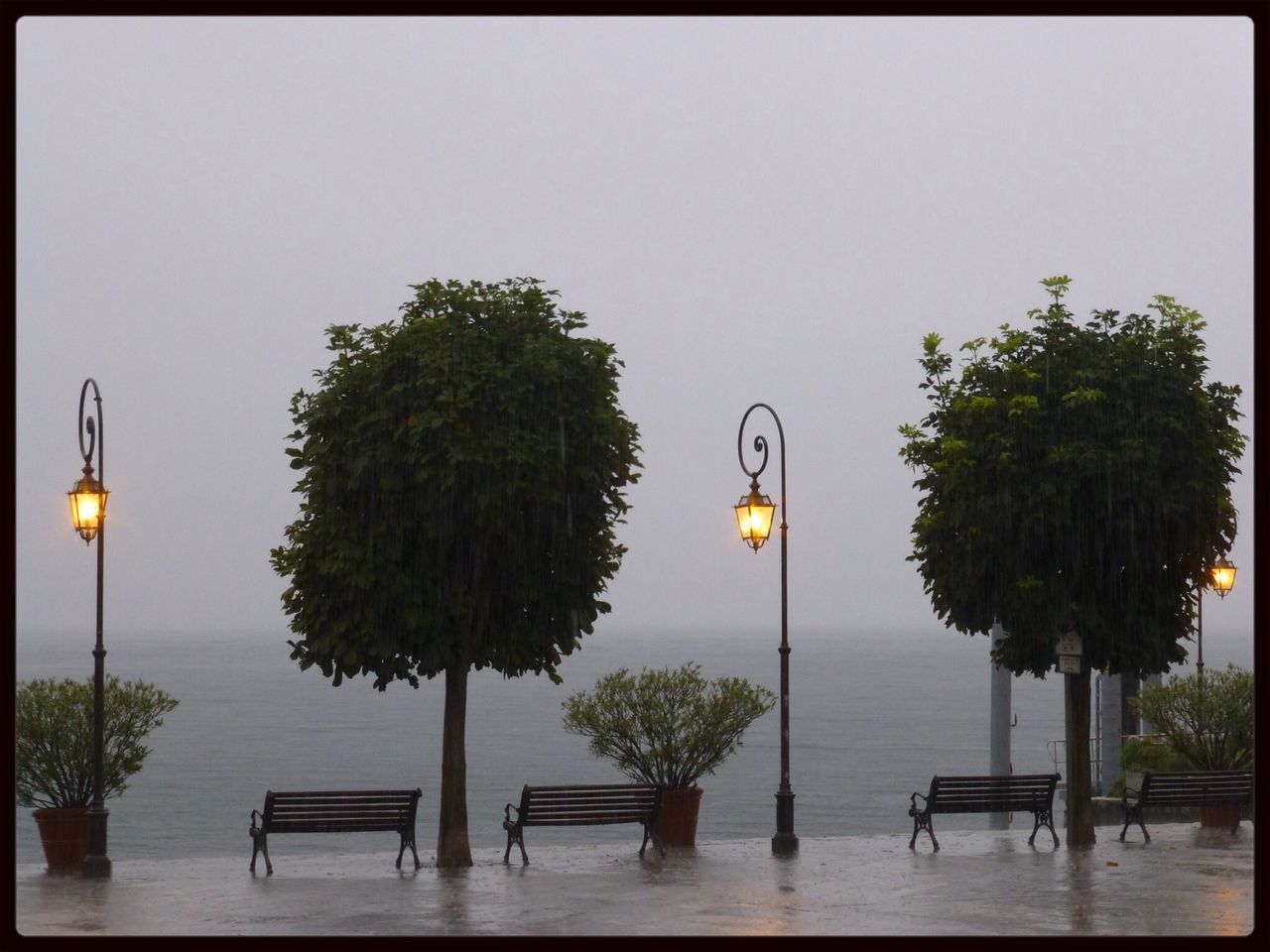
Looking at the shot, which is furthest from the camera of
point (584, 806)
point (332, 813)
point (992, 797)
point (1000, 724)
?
point (1000, 724)

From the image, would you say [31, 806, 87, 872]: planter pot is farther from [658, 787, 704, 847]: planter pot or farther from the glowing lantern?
the glowing lantern

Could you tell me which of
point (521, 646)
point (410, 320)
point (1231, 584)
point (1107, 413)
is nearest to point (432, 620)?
point (521, 646)

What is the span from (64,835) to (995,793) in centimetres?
1225

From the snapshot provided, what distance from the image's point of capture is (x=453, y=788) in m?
20.3

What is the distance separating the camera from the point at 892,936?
574 inches

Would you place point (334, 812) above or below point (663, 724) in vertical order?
below

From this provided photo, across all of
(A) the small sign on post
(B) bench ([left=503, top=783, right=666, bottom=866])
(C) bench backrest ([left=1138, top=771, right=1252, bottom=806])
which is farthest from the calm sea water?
(A) the small sign on post

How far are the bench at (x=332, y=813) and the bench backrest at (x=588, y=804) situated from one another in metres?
1.53

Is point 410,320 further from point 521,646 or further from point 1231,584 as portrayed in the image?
point 1231,584

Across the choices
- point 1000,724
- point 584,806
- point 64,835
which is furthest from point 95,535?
point 1000,724

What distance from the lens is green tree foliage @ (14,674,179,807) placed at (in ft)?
66.9

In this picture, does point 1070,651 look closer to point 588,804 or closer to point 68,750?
point 588,804

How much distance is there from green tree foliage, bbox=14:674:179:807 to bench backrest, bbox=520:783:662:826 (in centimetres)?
490

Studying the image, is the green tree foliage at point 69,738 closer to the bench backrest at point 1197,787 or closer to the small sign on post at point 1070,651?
the small sign on post at point 1070,651
